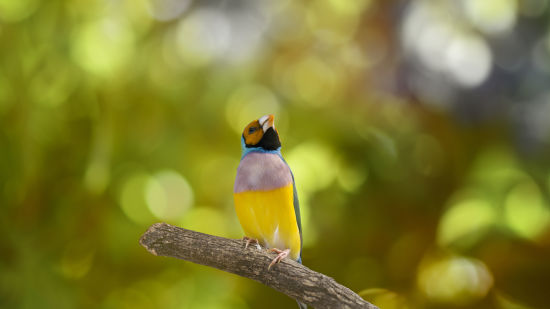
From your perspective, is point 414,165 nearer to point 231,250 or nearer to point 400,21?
point 400,21

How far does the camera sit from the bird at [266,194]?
1238 millimetres

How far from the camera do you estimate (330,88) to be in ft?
6.93

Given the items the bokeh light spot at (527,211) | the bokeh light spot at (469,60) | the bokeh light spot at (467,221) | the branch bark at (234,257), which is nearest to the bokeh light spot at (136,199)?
the branch bark at (234,257)

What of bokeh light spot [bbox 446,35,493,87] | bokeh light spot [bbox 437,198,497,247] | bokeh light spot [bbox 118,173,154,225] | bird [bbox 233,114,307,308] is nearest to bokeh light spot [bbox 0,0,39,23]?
bokeh light spot [bbox 118,173,154,225]

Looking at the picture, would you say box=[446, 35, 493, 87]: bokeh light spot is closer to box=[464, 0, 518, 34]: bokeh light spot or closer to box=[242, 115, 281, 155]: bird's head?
box=[464, 0, 518, 34]: bokeh light spot

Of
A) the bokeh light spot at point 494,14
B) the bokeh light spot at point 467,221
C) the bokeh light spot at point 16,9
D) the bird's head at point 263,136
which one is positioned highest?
the bokeh light spot at point 494,14

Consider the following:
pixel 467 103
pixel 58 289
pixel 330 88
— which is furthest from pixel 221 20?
pixel 58 289

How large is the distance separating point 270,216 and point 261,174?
0.35ft

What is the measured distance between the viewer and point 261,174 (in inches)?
48.8

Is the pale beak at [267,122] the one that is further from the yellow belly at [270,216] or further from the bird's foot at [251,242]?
the bird's foot at [251,242]

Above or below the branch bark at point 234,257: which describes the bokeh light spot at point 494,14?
above

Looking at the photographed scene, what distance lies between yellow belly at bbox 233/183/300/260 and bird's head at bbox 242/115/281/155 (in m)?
0.11

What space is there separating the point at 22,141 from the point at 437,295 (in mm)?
1746

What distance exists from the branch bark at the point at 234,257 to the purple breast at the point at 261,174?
147 mm
